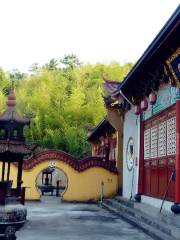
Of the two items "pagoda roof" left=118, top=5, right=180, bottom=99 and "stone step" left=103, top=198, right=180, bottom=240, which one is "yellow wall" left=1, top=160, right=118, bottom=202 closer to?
"stone step" left=103, top=198, right=180, bottom=240

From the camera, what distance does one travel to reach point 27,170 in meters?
16.6

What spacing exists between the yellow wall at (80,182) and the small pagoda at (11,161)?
7.56m

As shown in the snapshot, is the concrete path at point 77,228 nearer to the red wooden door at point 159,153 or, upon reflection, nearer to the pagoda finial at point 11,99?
the red wooden door at point 159,153

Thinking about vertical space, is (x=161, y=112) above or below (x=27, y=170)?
above

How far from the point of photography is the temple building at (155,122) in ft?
25.0

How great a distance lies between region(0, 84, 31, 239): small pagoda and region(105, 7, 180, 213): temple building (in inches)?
126

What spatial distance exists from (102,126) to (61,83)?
17.4 meters

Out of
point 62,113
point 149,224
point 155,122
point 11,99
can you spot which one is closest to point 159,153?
point 155,122

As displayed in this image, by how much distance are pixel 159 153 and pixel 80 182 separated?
6898 mm

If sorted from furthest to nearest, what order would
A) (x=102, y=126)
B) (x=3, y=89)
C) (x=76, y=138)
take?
(x=3, y=89) → (x=76, y=138) → (x=102, y=126)

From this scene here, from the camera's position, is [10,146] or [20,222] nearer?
[20,222]

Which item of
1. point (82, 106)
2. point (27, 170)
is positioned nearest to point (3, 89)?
point (82, 106)

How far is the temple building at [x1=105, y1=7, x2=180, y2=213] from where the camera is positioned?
7.63 m

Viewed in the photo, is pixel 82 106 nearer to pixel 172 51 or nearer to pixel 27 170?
pixel 27 170
